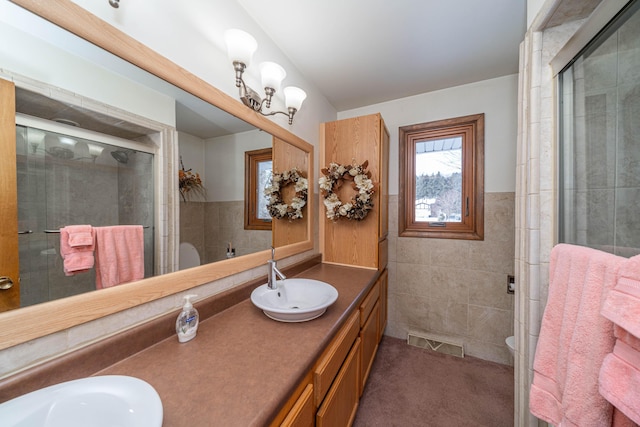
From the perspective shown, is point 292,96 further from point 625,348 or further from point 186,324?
point 625,348

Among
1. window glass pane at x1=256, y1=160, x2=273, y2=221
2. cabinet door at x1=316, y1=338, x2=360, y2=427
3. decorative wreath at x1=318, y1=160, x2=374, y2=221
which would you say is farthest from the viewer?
decorative wreath at x1=318, y1=160, x2=374, y2=221

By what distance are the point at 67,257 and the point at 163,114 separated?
0.59m

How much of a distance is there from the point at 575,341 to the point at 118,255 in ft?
4.81

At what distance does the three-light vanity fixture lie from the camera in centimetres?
99

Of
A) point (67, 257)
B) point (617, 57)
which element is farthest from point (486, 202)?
point (67, 257)

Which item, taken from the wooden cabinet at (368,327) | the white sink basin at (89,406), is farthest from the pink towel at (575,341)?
the white sink basin at (89,406)

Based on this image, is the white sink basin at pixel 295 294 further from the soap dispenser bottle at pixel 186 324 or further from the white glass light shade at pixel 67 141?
the white glass light shade at pixel 67 141

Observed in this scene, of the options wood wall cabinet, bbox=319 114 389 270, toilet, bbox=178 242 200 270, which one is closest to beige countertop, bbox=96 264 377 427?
toilet, bbox=178 242 200 270

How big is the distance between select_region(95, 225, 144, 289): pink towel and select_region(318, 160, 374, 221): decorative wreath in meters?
1.31

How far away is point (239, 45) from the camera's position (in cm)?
99

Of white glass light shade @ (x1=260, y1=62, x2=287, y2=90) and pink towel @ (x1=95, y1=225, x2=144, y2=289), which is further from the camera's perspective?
white glass light shade @ (x1=260, y1=62, x2=287, y2=90)

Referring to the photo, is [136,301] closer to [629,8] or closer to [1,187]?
[1,187]

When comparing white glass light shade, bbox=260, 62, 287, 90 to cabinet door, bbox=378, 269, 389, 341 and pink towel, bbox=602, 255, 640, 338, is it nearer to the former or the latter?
pink towel, bbox=602, 255, 640, 338

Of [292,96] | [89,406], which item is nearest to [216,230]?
[89,406]
